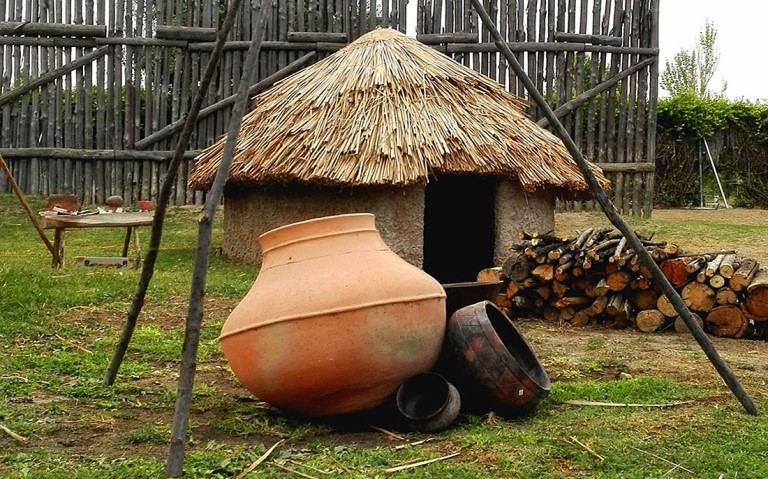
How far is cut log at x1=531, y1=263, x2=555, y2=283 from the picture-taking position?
25.2ft

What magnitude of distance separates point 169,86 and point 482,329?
1079 centimetres

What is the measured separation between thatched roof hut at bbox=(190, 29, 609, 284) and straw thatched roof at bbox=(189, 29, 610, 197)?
0.04 ft

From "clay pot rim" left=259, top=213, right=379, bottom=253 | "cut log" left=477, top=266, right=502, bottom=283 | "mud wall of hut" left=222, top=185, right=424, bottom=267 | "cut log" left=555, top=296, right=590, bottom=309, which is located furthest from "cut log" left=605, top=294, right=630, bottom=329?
"clay pot rim" left=259, top=213, right=379, bottom=253

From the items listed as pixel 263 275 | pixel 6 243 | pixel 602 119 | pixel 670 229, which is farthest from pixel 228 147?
pixel 602 119

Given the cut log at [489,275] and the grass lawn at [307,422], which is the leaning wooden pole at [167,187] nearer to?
the grass lawn at [307,422]

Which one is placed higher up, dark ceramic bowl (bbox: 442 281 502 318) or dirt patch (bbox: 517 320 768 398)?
dark ceramic bowl (bbox: 442 281 502 318)

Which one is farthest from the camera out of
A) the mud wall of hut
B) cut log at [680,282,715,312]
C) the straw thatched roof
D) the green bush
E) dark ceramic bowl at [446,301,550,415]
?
the green bush

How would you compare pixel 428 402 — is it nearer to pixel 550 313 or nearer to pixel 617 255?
pixel 617 255

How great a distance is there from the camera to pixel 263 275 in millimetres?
4625

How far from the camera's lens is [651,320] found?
7355 millimetres

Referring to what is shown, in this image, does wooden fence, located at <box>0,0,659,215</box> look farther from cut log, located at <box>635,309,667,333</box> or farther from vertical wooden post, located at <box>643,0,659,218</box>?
cut log, located at <box>635,309,667,333</box>

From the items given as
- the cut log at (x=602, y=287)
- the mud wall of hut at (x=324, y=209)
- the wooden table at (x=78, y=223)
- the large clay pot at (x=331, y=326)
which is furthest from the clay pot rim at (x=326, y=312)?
the wooden table at (x=78, y=223)

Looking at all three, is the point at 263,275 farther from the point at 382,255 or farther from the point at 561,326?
the point at 561,326

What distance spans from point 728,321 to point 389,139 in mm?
3722
